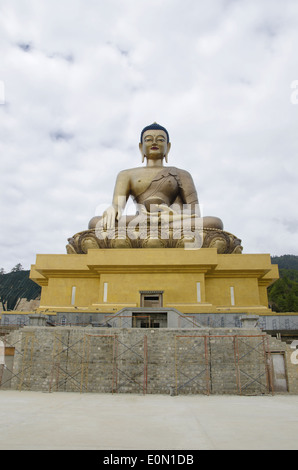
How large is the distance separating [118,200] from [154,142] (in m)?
3.30

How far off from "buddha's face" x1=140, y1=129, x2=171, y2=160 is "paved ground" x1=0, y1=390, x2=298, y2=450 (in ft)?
39.6

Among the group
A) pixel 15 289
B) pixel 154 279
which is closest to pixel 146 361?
pixel 154 279

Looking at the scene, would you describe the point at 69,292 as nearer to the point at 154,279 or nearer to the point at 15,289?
the point at 154,279

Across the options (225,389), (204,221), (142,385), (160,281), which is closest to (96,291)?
(160,281)

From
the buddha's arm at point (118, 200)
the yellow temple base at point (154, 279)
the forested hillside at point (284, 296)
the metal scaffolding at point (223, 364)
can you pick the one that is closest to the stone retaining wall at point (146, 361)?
the metal scaffolding at point (223, 364)

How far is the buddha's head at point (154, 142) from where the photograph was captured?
17.3 meters

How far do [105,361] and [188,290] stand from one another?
5.26 m

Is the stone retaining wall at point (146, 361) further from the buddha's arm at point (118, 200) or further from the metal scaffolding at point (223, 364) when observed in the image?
the buddha's arm at point (118, 200)

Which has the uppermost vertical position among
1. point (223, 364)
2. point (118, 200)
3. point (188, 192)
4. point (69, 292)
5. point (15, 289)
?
point (15, 289)

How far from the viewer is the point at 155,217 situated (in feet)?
48.6

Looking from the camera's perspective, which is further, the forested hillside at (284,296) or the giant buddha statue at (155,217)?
the forested hillside at (284,296)

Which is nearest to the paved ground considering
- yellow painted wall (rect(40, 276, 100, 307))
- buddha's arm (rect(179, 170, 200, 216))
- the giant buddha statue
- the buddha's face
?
yellow painted wall (rect(40, 276, 100, 307))

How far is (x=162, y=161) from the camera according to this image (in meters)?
17.7
